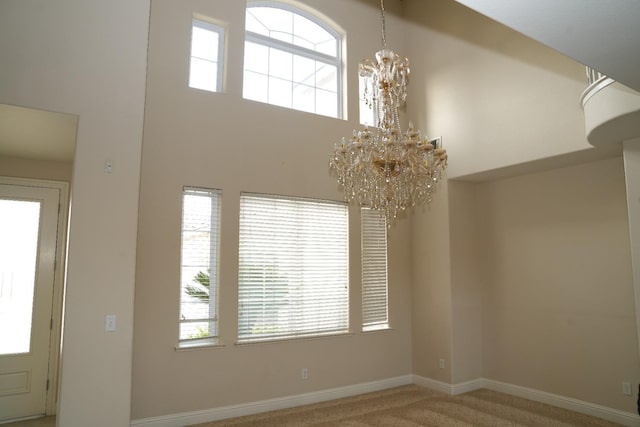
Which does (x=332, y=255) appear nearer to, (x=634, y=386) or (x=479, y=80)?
(x=479, y=80)

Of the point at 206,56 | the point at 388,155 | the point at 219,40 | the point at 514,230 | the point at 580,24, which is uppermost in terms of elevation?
the point at 219,40

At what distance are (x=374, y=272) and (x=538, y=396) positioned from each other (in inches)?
92.0

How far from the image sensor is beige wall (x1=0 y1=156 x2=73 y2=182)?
4512 mm

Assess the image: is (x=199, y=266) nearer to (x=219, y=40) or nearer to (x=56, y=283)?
(x=56, y=283)

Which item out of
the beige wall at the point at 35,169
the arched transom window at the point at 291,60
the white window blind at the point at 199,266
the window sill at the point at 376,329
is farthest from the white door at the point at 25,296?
the window sill at the point at 376,329

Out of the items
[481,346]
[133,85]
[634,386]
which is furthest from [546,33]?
[481,346]

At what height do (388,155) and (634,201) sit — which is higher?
(388,155)

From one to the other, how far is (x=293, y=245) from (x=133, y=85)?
7.75 feet

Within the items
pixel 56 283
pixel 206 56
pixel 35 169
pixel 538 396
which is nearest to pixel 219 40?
pixel 206 56

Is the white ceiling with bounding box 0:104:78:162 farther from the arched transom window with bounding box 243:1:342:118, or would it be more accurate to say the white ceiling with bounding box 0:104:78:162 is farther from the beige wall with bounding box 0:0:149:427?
the arched transom window with bounding box 243:1:342:118

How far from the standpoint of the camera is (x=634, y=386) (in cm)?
418

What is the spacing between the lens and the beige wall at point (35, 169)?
14.8 ft

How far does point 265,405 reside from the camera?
4.64m

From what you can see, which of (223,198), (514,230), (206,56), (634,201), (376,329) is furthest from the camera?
(376,329)
